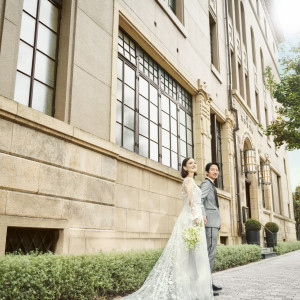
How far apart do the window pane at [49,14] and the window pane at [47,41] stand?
130 millimetres

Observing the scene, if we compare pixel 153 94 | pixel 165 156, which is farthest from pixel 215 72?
pixel 165 156

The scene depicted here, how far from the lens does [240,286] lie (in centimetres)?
661

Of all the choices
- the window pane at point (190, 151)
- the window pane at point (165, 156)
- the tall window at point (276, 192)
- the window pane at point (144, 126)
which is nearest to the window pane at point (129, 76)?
the window pane at point (144, 126)

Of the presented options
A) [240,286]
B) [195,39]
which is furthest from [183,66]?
[240,286]

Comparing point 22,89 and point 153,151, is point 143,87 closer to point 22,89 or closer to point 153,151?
point 153,151

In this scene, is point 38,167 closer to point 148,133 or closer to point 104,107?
point 104,107

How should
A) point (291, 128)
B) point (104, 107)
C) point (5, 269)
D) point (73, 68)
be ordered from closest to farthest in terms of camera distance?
point (5, 269)
point (73, 68)
point (104, 107)
point (291, 128)

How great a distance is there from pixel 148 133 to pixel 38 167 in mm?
4741

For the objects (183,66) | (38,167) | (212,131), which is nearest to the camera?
(38,167)

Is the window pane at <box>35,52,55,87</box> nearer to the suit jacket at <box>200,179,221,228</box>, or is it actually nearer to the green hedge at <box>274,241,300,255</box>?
the suit jacket at <box>200,179,221,228</box>

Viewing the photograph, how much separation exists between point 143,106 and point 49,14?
374 cm

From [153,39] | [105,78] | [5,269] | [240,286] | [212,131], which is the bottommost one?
[240,286]

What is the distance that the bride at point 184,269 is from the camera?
4996 mm

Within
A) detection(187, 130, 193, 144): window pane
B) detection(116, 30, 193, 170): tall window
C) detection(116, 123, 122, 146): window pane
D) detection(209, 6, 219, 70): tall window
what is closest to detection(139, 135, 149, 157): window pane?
detection(116, 30, 193, 170): tall window
